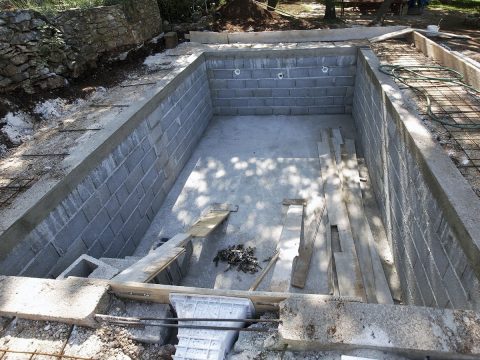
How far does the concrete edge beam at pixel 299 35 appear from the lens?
27.9 ft

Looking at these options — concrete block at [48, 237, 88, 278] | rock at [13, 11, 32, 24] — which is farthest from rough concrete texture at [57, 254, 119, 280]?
rock at [13, 11, 32, 24]

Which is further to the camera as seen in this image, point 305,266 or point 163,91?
point 163,91

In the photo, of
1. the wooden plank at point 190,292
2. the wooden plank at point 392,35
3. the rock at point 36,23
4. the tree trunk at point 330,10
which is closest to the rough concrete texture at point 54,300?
the wooden plank at point 190,292

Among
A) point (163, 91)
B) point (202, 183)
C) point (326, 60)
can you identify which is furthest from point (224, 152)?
point (326, 60)

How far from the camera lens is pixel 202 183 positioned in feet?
21.1

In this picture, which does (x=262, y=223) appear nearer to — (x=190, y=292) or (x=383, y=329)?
(x=190, y=292)

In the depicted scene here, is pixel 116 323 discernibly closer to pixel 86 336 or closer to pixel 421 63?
pixel 86 336

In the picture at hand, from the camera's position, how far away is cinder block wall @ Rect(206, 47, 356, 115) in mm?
7629

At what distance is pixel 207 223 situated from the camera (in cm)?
516

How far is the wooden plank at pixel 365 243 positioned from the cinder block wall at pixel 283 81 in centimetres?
241

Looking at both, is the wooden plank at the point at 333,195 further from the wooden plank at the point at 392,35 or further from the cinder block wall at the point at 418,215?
the wooden plank at the point at 392,35

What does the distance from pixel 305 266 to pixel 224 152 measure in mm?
3595

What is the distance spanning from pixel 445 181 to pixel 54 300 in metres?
3.59

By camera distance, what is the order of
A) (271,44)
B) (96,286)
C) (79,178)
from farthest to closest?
1. (271,44)
2. (79,178)
3. (96,286)
